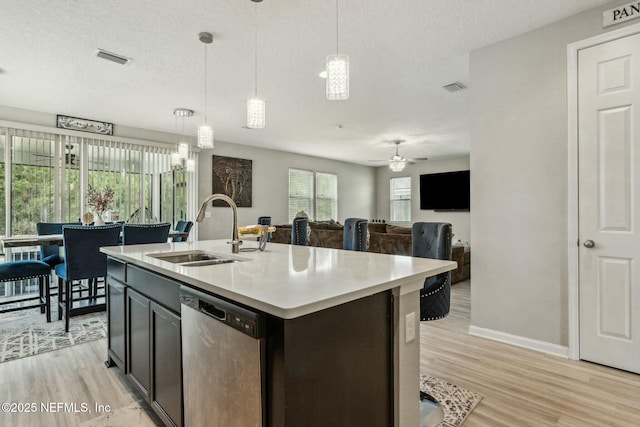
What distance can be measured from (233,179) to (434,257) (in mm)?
5603

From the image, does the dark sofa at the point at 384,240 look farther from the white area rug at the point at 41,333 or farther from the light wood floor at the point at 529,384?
the white area rug at the point at 41,333

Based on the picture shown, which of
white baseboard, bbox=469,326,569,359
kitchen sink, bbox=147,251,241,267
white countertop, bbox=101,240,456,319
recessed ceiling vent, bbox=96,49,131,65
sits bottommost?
white baseboard, bbox=469,326,569,359

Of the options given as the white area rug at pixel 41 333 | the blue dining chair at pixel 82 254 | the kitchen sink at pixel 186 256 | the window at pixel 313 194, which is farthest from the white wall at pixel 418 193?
the white area rug at pixel 41 333

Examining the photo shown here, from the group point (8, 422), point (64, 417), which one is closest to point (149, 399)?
point (64, 417)

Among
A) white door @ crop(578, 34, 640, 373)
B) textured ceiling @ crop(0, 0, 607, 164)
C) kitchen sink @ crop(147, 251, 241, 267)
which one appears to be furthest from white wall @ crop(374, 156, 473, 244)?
kitchen sink @ crop(147, 251, 241, 267)

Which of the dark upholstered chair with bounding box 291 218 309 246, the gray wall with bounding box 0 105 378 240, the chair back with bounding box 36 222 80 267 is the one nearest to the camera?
the dark upholstered chair with bounding box 291 218 309 246

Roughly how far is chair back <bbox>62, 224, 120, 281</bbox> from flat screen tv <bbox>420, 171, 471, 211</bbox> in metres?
7.99

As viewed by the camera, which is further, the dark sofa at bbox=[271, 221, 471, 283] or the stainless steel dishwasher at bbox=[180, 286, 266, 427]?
the dark sofa at bbox=[271, 221, 471, 283]

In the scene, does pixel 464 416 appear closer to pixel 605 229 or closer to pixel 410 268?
pixel 410 268

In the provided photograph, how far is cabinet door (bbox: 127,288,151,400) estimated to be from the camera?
70.6 inches

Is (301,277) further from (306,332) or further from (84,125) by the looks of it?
(84,125)

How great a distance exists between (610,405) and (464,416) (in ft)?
2.91

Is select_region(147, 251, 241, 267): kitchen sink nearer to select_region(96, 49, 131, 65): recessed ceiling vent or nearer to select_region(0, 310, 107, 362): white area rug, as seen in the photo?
select_region(0, 310, 107, 362): white area rug

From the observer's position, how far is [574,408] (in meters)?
1.88
